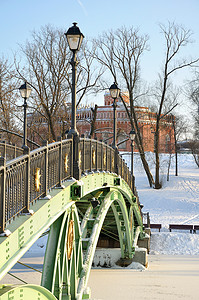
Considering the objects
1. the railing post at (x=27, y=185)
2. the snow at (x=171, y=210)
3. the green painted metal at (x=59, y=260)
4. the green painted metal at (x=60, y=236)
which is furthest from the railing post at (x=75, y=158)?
the snow at (x=171, y=210)

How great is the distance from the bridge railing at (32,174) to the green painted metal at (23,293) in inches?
30.5

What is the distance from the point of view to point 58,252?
26.9ft

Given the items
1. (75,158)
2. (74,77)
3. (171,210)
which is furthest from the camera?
(171,210)

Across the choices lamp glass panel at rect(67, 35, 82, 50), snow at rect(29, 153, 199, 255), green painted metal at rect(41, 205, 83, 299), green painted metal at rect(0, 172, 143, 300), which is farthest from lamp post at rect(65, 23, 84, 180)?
snow at rect(29, 153, 199, 255)

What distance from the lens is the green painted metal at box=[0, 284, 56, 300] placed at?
17.9 feet

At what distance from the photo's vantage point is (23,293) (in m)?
6.02

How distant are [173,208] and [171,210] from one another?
47 centimetres

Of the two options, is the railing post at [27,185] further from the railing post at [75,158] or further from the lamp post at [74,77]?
the railing post at [75,158]

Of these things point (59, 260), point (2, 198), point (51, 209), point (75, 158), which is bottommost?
point (59, 260)

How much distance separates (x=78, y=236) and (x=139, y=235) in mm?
16360

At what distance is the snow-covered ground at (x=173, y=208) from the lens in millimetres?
26984

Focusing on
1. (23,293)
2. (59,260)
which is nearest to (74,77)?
(59,260)

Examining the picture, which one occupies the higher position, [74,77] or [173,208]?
[74,77]

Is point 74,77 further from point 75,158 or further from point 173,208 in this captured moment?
point 173,208
